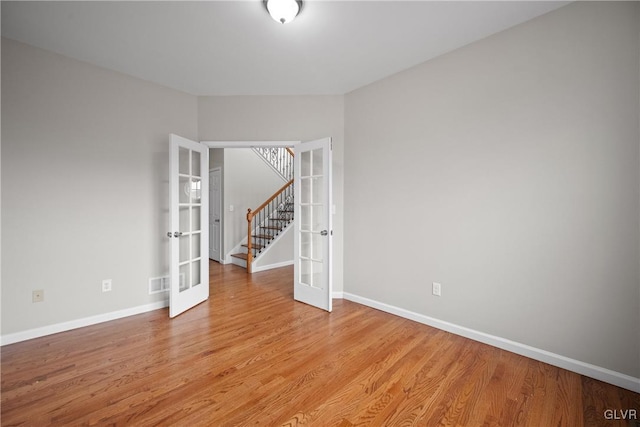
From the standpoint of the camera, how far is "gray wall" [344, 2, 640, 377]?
6.15 feet

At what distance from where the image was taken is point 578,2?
200 cm

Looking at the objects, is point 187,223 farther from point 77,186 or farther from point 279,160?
point 279,160

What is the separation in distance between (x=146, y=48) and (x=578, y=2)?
11.7 feet

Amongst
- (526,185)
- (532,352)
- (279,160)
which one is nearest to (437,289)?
(532,352)

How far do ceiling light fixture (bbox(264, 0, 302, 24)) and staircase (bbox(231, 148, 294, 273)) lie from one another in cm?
364

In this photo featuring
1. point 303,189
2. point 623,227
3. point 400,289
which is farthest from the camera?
point 303,189

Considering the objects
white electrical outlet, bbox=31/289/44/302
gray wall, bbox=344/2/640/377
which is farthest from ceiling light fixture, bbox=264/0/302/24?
white electrical outlet, bbox=31/289/44/302

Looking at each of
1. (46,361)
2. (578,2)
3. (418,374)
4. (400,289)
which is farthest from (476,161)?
(46,361)

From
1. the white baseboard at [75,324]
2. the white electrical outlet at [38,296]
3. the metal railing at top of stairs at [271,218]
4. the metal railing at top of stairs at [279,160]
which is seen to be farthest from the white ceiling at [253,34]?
the metal railing at top of stairs at [279,160]

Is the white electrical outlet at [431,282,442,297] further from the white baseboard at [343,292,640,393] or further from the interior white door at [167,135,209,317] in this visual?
the interior white door at [167,135,209,317]

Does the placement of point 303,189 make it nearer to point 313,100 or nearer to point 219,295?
point 313,100

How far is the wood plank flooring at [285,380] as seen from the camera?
161cm

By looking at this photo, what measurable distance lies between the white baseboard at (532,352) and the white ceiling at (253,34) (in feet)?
8.75

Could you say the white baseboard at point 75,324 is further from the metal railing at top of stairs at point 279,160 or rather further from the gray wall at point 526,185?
the metal railing at top of stairs at point 279,160
